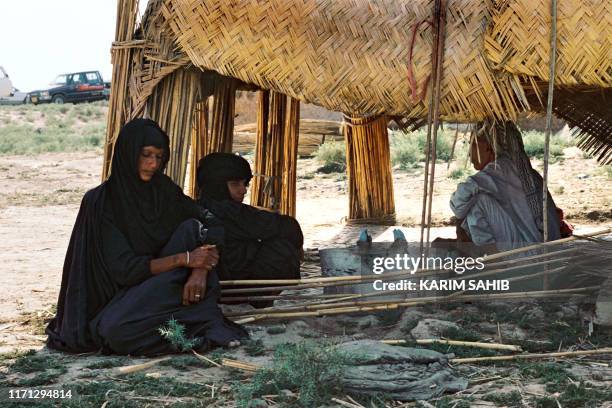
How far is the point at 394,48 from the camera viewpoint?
578cm

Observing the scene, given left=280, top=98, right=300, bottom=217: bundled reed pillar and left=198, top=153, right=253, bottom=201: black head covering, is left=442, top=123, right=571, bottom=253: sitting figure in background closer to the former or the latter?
left=198, top=153, right=253, bottom=201: black head covering

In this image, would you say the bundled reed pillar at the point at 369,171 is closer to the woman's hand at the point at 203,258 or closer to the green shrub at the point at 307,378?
the woman's hand at the point at 203,258

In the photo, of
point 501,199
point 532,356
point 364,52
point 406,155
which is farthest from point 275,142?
point 406,155

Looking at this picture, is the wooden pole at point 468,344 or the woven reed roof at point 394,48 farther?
the woven reed roof at point 394,48

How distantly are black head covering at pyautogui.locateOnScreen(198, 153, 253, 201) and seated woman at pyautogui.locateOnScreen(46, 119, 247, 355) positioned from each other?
0.83 m

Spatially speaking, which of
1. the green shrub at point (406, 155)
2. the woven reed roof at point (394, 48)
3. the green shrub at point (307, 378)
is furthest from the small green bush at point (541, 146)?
the green shrub at point (307, 378)

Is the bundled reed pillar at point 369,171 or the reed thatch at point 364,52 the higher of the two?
the reed thatch at point 364,52

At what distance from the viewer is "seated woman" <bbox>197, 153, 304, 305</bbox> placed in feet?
20.1

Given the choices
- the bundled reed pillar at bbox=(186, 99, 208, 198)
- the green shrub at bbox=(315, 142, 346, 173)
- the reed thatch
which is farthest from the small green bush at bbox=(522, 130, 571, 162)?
the reed thatch

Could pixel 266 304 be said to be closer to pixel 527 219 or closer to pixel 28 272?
pixel 527 219

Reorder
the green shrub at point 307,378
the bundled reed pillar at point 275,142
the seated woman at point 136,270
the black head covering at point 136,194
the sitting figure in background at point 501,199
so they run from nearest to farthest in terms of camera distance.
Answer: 1. the green shrub at point 307,378
2. the seated woman at point 136,270
3. the black head covering at point 136,194
4. the sitting figure in background at point 501,199
5. the bundled reed pillar at point 275,142

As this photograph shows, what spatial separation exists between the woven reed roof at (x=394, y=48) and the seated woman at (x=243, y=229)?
58cm

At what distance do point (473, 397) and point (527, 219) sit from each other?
7.75 ft

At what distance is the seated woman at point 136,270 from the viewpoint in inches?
204
